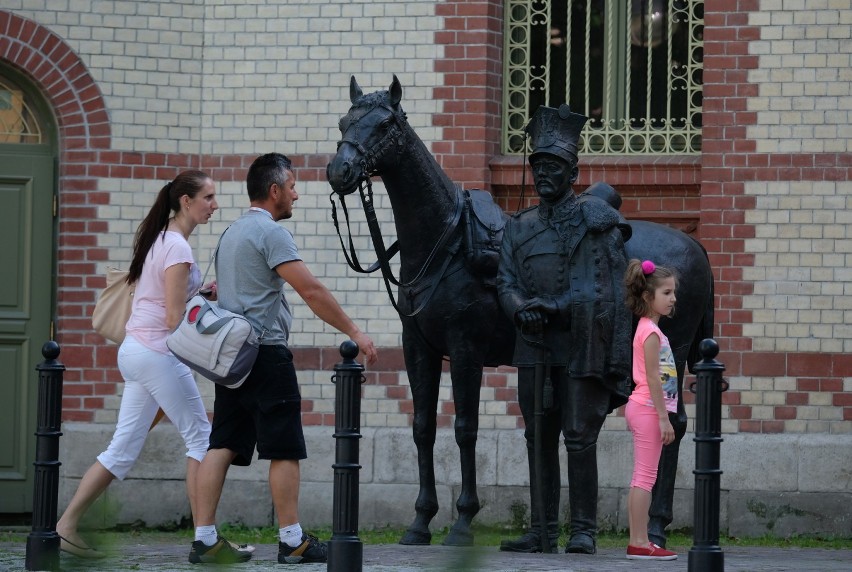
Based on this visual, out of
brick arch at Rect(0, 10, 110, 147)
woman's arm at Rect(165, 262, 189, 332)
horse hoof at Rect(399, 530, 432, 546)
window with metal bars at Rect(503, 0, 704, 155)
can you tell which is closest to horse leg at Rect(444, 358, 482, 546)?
horse hoof at Rect(399, 530, 432, 546)

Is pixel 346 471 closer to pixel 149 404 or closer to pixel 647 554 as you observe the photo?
pixel 149 404

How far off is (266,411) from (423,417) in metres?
1.40

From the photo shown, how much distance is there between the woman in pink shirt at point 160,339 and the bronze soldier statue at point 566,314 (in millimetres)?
1546

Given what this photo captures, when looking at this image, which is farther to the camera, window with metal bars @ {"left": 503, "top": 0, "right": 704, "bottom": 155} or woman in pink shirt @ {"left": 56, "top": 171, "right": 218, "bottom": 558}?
window with metal bars @ {"left": 503, "top": 0, "right": 704, "bottom": 155}

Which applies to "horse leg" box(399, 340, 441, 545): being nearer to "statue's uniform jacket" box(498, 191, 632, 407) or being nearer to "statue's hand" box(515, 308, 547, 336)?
"statue's uniform jacket" box(498, 191, 632, 407)

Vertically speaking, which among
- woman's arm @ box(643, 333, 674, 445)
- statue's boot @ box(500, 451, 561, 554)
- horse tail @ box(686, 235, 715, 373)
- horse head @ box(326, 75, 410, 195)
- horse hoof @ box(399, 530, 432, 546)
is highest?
horse head @ box(326, 75, 410, 195)

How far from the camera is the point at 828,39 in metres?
9.92

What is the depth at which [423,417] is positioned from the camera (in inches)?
292

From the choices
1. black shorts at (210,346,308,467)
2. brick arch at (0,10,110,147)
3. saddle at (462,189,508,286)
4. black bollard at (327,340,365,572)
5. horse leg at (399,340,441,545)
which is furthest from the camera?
brick arch at (0,10,110,147)

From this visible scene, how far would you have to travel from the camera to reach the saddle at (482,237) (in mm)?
7250

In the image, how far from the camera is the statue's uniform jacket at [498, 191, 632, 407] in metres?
6.56

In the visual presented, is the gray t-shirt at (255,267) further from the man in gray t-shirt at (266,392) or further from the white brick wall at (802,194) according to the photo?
the white brick wall at (802,194)

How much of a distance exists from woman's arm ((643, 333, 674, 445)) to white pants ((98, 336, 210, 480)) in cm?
213

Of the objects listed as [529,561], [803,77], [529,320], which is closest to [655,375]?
[529,320]
